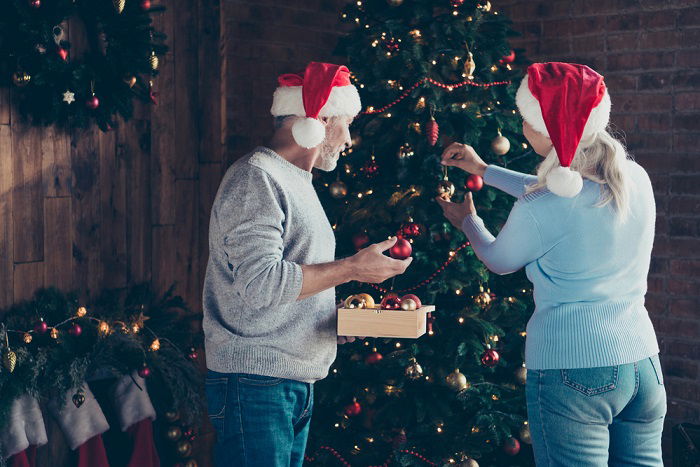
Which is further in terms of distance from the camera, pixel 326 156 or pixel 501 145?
pixel 501 145

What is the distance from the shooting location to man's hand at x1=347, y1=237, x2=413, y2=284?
199cm

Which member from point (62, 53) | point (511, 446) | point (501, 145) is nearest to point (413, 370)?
point (511, 446)

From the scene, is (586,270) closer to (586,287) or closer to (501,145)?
(586,287)

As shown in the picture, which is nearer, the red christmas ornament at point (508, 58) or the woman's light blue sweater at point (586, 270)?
the woman's light blue sweater at point (586, 270)

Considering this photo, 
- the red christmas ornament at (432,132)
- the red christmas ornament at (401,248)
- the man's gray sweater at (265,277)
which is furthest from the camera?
the red christmas ornament at (432,132)

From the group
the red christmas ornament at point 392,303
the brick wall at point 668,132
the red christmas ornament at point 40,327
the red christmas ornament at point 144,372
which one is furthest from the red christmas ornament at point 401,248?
the brick wall at point 668,132

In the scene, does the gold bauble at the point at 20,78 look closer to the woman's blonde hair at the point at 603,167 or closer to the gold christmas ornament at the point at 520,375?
the woman's blonde hair at the point at 603,167

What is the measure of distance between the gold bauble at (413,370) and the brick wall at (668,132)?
1266 mm

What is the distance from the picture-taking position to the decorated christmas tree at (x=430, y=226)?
2951 millimetres

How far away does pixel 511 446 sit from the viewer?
2982 mm

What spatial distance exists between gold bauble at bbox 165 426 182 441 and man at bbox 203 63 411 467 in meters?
1.27

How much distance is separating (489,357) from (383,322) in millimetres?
883

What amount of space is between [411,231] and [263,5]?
1.46 metres

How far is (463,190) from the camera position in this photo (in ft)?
9.87
